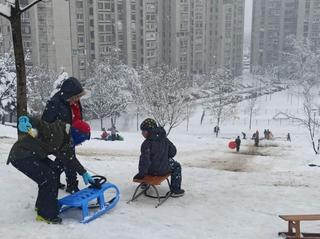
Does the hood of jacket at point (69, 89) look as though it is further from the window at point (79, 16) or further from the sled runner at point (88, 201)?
the window at point (79, 16)

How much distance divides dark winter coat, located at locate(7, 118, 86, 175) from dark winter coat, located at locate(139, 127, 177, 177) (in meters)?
1.47

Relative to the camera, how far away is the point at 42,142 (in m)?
5.46

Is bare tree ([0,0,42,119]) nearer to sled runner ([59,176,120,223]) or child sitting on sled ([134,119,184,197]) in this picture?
child sitting on sled ([134,119,184,197])

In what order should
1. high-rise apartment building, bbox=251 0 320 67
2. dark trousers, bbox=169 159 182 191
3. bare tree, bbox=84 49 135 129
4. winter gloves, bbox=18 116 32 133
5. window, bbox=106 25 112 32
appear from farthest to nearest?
high-rise apartment building, bbox=251 0 320 67
window, bbox=106 25 112 32
bare tree, bbox=84 49 135 129
dark trousers, bbox=169 159 182 191
winter gloves, bbox=18 116 32 133

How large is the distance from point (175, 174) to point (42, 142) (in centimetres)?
264

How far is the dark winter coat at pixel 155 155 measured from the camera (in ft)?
22.0

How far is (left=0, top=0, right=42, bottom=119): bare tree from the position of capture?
7.59m

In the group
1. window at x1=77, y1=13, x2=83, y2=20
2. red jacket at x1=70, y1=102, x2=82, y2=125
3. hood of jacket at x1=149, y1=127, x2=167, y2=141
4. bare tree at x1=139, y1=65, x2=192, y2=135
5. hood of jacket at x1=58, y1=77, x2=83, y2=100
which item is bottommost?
bare tree at x1=139, y1=65, x2=192, y2=135

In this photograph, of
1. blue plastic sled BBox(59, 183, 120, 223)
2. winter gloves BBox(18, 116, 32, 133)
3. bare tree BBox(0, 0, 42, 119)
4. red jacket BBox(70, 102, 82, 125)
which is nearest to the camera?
winter gloves BBox(18, 116, 32, 133)

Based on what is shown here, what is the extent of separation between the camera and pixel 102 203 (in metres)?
6.13

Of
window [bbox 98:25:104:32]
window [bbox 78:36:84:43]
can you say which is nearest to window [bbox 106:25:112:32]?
window [bbox 98:25:104:32]

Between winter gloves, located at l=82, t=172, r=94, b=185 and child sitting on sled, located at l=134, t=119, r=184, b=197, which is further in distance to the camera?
child sitting on sled, located at l=134, t=119, r=184, b=197

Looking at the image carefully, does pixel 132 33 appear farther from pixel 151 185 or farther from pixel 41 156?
pixel 41 156

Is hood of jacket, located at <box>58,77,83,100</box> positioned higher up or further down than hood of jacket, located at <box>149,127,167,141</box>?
higher up
